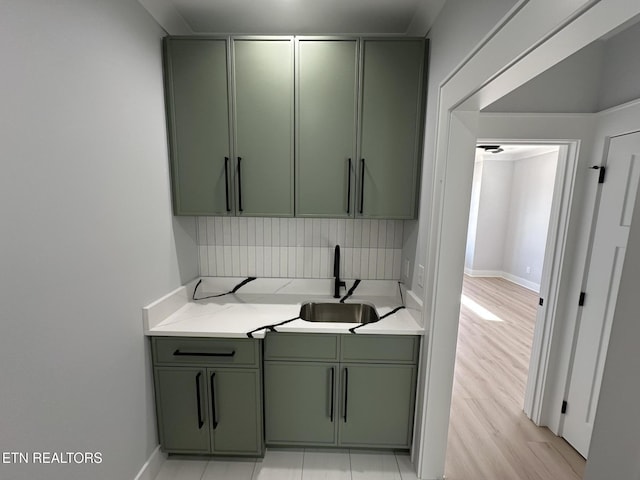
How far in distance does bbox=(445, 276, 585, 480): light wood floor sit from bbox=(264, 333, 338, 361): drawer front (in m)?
1.08

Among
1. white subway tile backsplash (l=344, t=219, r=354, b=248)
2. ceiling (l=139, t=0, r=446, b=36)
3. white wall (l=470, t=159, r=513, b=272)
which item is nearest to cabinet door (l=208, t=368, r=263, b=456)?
white subway tile backsplash (l=344, t=219, r=354, b=248)

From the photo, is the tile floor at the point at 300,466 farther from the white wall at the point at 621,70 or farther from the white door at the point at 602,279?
the white wall at the point at 621,70

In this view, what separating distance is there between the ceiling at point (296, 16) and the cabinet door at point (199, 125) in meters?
0.17

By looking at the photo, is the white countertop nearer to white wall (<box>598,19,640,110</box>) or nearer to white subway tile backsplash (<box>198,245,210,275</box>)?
white subway tile backsplash (<box>198,245,210,275</box>)

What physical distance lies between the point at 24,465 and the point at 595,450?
1639 mm

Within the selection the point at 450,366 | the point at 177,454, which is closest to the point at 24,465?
the point at 177,454

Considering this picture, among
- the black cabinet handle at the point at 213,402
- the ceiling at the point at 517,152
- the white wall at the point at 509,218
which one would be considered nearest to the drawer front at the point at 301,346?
the black cabinet handle at the point at 213,402

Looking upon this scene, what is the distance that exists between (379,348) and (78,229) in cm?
157

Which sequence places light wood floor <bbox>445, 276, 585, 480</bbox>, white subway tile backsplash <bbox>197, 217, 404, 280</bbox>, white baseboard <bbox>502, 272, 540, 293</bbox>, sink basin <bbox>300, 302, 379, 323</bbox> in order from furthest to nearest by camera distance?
white baseboard <bbox>502, 272, 540, 293</bbox> < white subway tile backsplash <bbox>197, 217, 404, 280</bbox> < sink basin <bbox>300, 302, 379, 323</bbox> < light wood floor <bbox>445, 276, 585, 480</bbox>

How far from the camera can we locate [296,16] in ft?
5.31

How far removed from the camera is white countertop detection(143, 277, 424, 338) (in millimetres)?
1589

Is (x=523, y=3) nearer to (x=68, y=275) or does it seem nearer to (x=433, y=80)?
(x=433, y=80)

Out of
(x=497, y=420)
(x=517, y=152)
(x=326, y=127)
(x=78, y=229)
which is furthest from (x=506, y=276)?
(x=78, y=229)

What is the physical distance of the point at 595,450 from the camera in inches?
23.7
